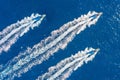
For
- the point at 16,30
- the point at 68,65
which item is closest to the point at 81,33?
the point at 68,65

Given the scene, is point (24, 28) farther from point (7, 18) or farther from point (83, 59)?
point (83, 59)

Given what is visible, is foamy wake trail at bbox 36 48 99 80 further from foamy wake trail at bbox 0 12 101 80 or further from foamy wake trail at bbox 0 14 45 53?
foamy wake trail at bbox 0 14 45 53

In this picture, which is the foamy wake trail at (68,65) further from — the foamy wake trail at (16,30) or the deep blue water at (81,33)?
the foamy wake trail at (16,30)

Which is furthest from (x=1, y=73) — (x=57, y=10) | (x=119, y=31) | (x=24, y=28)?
(x=119, y=31)

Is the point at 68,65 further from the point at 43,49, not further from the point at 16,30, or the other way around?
the point at 16,30

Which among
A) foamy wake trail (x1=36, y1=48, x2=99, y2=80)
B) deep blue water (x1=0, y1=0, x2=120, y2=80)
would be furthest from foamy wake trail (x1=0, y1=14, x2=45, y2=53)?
foamy wake trail (x1=36, y1=48, x2=99, y2=80)

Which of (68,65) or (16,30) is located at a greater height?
(16,30)

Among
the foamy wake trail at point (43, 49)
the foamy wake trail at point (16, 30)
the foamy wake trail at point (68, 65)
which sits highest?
the foamy wake trail at point (16, 30)

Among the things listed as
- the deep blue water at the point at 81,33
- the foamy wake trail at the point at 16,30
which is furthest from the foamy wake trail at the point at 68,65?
the foamy wake trail at the point at 16,30
